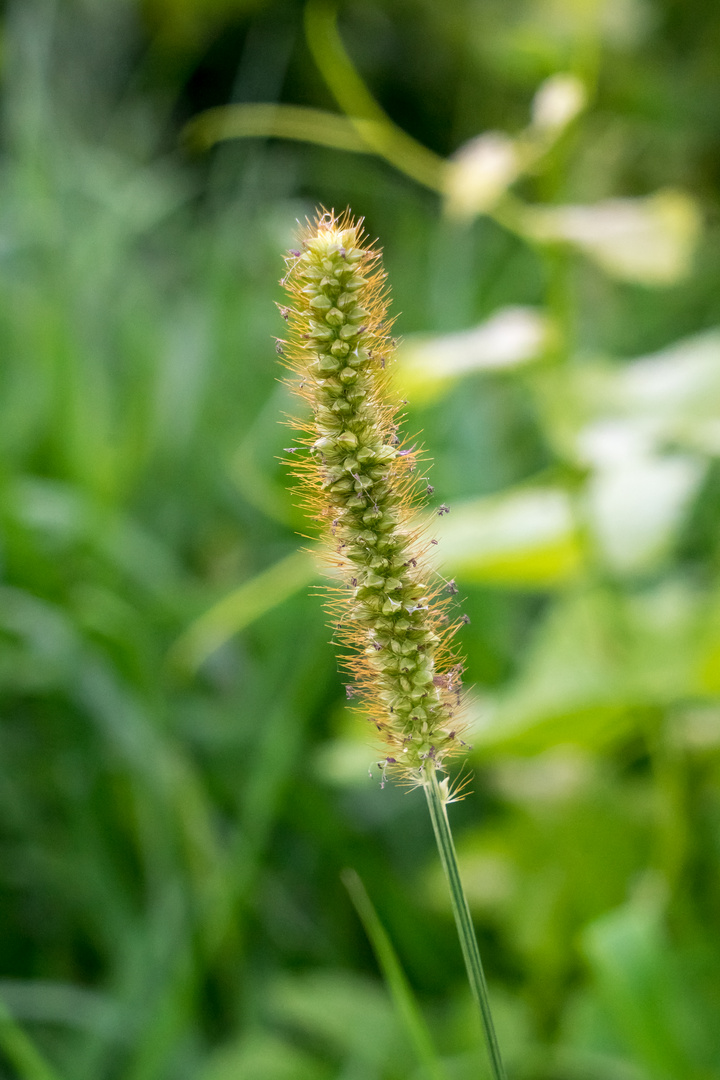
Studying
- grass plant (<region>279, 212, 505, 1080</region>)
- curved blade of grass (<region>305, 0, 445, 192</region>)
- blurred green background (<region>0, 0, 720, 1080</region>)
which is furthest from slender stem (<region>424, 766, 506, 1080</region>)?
curved blade of grass (<region>305, 0, 445, 192</region>)

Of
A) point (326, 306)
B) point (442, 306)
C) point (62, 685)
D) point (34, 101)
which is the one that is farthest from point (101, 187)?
point (326, 306)

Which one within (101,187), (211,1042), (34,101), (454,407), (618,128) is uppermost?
(618,128)

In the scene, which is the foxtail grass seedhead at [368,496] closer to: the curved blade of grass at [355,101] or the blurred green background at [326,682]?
the blurred green background at [326,682]

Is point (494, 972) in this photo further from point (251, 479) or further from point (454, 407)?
point (454, 407)

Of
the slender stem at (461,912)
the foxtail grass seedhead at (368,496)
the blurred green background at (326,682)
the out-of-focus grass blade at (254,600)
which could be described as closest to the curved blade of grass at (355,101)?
the blurred green background at (326,682)

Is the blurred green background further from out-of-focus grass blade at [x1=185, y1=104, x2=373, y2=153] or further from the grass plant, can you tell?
the grass plant

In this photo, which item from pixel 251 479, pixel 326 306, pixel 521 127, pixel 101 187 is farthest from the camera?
pixel 521 127
